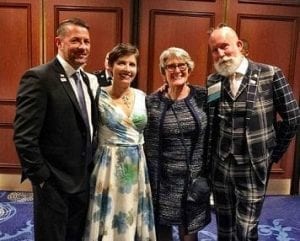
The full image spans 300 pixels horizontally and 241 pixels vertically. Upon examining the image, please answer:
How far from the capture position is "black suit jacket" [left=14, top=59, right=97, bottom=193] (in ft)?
5.62

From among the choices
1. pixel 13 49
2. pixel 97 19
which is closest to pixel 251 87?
pixel 97 19

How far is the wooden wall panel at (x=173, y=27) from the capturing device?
3.33 meters

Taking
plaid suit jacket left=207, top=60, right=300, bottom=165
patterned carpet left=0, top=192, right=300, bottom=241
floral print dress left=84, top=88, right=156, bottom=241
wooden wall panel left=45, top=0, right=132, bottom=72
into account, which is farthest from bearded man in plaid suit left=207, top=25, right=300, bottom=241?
wooden wall panel left=45, top=0, right=132, bottom=72

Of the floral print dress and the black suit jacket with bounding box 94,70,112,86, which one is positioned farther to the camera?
the black suit jacket with bounding box 94,70,112,86

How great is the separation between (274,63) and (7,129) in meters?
2.50

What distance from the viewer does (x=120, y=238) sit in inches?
81.5

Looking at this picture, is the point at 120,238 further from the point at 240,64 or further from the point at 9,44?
the point at 9,44

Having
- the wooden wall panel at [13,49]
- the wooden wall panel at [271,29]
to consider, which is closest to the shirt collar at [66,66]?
the wooden wall panel at [13,49]

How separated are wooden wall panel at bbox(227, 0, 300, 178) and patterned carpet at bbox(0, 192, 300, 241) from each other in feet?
3.68

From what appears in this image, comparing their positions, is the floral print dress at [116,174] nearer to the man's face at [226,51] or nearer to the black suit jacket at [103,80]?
the black suit jacket at [103,80]

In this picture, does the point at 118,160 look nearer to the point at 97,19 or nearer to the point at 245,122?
the point at 245,122

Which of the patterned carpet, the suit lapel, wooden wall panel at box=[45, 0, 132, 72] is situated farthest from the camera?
wooden wall panel at box=[45, 0, 132, 72]

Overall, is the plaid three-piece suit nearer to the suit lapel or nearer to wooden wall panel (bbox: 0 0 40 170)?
the suit lapel

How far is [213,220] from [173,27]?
65.7 inches
